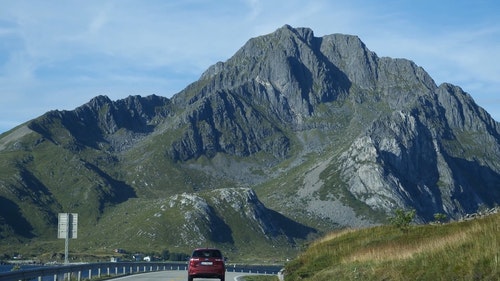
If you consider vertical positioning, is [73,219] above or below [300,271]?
above

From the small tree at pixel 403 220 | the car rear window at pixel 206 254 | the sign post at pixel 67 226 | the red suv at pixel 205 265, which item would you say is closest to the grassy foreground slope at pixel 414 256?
the small tree at pixel 403 220

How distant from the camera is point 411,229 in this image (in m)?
34.9

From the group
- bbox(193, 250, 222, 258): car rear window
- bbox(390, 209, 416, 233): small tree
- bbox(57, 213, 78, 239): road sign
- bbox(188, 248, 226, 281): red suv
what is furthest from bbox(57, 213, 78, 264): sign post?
bbox(390, 209, 416, 233): small tree

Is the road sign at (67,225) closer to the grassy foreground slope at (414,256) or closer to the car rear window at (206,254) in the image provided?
the car rear window at (206,254)

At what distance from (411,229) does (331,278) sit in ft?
34.9

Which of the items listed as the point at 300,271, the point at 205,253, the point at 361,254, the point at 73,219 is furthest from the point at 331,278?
the point at 73,219

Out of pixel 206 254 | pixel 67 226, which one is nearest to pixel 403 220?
pixel 206 254

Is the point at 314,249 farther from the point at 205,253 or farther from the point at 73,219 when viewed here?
the point at 73,219

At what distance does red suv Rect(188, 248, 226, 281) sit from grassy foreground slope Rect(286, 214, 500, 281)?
5.64 meters

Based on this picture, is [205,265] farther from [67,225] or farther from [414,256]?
[414,256]

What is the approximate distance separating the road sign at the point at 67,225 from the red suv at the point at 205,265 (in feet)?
33.6

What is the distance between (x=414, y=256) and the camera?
20.9 meters

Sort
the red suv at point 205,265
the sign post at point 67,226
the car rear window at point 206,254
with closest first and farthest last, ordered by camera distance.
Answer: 1. the red suv at point 205,265
2. the car rear window at point 206,254
3. the sign post at point 67,226

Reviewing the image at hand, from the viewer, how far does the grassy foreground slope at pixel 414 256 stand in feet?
54.2
